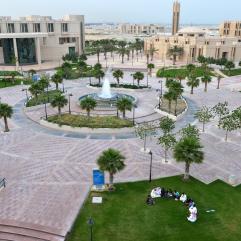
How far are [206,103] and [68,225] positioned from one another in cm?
4536

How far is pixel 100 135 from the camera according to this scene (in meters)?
→ 46.4

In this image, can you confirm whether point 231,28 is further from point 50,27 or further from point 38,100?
point 38,100

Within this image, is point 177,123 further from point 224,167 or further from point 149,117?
point 224,167

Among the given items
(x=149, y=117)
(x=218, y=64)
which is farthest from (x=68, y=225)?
(x=218, y=64)

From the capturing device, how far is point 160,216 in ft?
91.7

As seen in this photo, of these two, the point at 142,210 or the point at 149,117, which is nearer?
the point at 142,210

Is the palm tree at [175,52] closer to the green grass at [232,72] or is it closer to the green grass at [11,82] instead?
the green grass at [232,72]

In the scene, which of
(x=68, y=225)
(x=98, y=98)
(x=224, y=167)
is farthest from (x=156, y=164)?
(x=98, y=98)

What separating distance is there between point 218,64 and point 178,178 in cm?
7806

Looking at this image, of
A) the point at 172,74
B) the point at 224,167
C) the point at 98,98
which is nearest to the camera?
the point at 224,167

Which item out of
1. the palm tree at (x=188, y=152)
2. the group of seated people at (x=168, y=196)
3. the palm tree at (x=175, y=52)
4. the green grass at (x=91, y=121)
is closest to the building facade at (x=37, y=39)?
the palm tree at (x=175, y=52)

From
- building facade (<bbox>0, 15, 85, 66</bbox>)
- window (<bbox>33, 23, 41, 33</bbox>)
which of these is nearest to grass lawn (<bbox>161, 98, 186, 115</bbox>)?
building facade (<bbox>0, 15, 85, 66</bbox>)

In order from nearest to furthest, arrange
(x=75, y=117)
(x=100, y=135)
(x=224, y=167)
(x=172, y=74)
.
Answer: (x=224, y=167)
(x=100, y=135)
(x=75, y=117)
(x=172, y=74)

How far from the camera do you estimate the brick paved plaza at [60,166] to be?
28.3m
